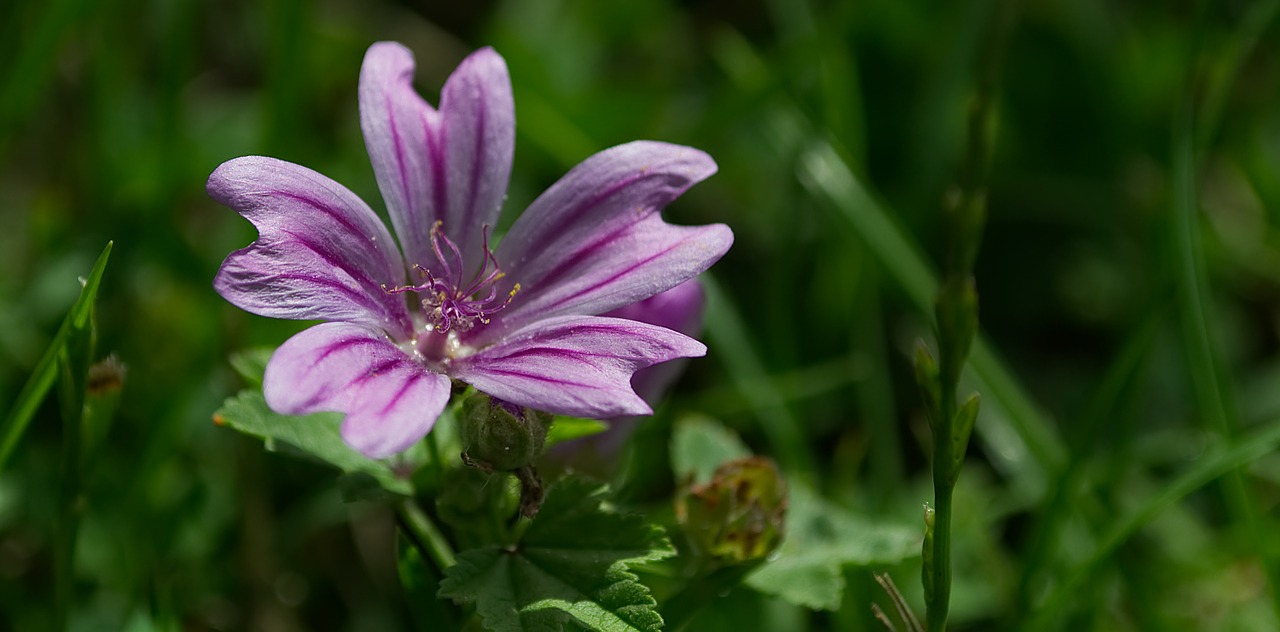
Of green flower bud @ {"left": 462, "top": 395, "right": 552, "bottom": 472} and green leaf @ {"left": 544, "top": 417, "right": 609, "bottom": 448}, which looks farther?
green leaf @ {"left": 544, "top": 417, "right": 609, "bottom": 448}

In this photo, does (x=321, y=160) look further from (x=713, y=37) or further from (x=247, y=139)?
(x=713, y=37)

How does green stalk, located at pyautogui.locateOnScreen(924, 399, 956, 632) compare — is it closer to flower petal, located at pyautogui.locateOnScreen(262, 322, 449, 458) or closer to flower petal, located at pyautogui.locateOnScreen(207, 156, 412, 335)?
flower petal, located at pyautogui.locateOnScreen(262, 322, 449, 458)

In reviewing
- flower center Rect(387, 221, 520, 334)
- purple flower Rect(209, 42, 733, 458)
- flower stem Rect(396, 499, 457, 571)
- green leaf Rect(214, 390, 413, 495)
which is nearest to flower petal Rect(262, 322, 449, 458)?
purple flower Rect(209, 42, 733, 458)

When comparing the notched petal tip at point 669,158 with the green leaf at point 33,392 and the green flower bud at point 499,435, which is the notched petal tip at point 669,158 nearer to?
the green flower bud at point 499,435

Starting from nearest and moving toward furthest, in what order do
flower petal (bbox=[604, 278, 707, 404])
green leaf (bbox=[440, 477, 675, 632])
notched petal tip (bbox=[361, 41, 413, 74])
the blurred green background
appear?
green leaf (bbox=[440, 477, 675, 632]) < notched petal tip (bbox=[361, 41, 413, 74]) < flower petal (bbox=[604, 278, 707, 404]) < the blurred green background

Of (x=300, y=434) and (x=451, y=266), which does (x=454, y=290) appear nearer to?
(x=451, y=266)

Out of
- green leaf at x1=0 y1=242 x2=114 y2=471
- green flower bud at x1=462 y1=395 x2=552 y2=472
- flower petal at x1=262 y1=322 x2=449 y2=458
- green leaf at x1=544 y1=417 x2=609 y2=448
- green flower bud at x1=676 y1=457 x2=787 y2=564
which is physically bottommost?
green leaf at x1=0 y1=242 x2=114 y2=471
